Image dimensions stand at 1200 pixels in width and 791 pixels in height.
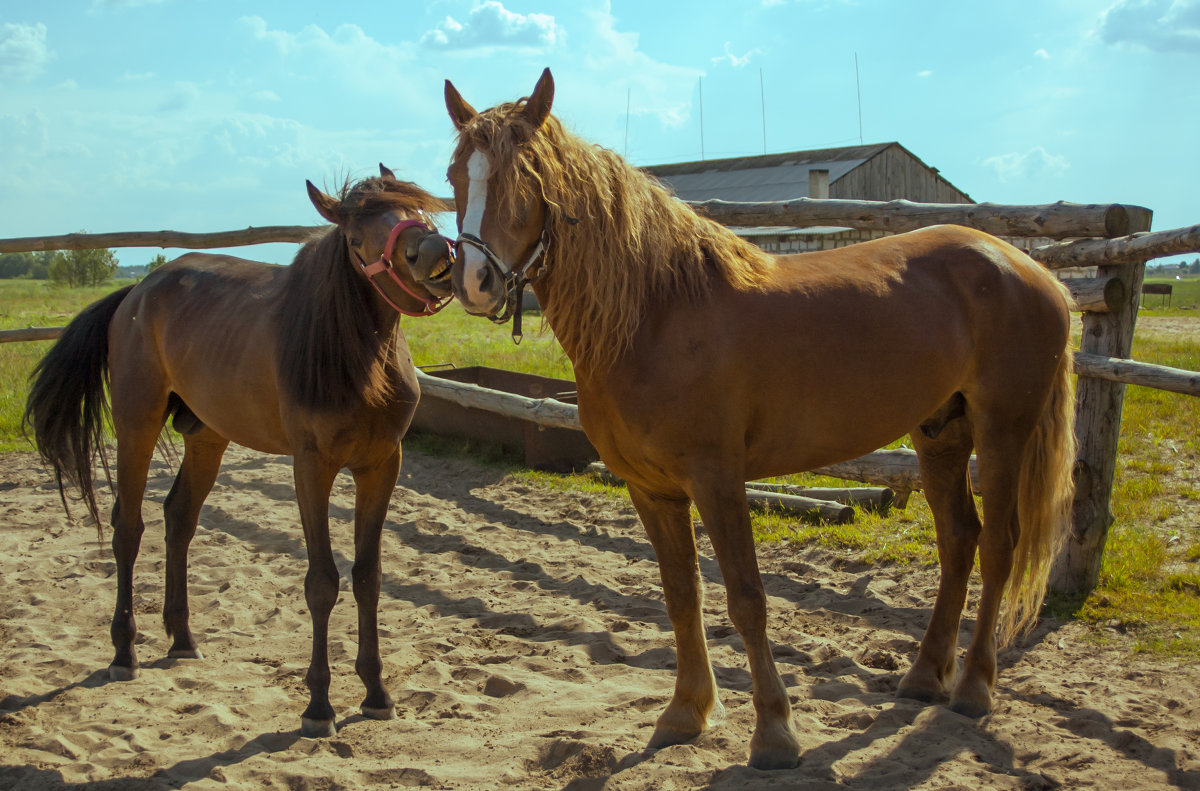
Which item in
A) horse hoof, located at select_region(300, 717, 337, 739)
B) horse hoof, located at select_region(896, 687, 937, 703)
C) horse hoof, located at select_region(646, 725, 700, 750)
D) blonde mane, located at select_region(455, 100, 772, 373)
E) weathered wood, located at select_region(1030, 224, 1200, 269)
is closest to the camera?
blonde mane, located at select_region(455, 100, 772, 373)

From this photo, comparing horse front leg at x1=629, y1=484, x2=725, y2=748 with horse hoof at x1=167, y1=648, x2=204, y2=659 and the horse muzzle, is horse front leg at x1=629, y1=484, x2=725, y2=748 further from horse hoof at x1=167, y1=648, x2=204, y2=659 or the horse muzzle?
horse hoof at x1=167, y1=648, x2=204, y2=659

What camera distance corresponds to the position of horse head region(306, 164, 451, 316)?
3246mm

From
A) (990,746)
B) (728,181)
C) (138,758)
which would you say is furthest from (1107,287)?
(728,181)

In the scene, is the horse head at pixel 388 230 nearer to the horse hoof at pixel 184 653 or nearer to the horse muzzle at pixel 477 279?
the horse muzzle at pixel 477 279

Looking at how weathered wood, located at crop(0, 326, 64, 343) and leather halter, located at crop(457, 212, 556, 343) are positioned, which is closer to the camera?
leather halter, located at crop(457, 212, 556, 343)

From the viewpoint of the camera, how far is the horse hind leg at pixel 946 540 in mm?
3363

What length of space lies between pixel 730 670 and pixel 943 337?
5.15 feet

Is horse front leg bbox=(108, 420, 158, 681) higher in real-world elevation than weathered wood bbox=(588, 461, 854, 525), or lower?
higher

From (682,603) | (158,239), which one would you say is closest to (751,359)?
(682,603)

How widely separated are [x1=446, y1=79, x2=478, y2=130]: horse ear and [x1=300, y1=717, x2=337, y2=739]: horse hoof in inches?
85.0

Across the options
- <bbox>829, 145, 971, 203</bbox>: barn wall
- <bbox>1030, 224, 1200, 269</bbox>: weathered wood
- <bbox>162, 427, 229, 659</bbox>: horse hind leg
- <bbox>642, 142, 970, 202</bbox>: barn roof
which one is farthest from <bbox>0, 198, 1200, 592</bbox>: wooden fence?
<bbox>829, 145, 971, 203</bbox>: barn wall

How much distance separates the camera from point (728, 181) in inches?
982

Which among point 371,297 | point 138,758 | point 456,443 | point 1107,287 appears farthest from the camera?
point 456,443

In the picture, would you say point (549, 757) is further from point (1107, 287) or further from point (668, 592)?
point (1107, 287)
